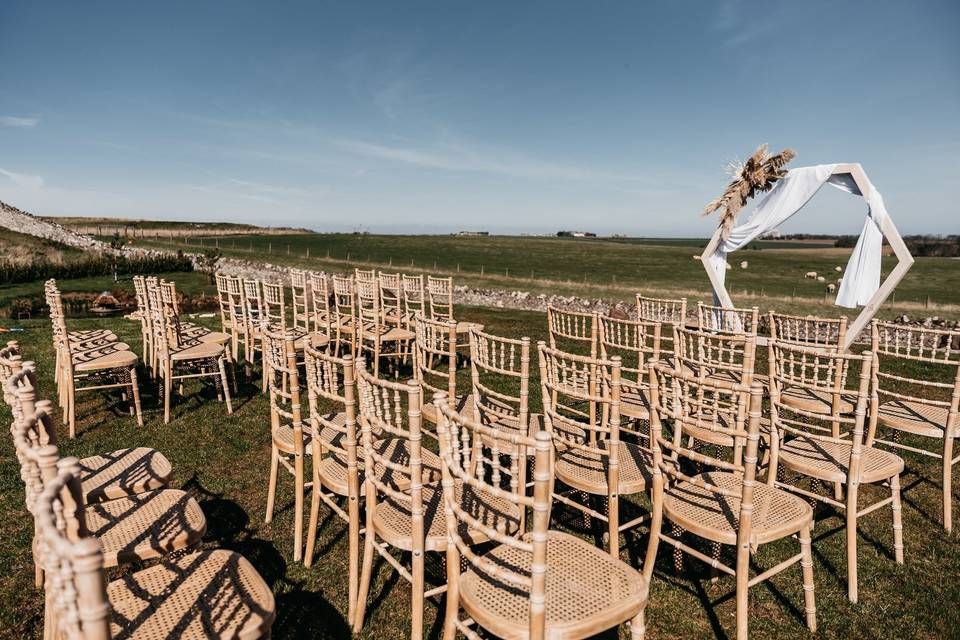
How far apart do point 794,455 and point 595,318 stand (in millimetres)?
1954

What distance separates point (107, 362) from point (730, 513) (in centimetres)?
582

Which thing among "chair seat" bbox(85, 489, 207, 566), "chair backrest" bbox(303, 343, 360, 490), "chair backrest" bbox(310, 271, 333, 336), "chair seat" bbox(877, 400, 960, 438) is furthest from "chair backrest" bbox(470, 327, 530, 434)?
"chair backrest" bbox(310, 271, 333, 336)

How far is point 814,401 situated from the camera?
15.0ft

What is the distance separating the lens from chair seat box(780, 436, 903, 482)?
329cm

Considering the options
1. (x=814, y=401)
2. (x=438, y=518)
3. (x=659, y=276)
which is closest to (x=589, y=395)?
(x=438, y=518)

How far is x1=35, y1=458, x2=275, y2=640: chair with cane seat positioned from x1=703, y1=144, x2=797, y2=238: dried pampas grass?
30.6ft

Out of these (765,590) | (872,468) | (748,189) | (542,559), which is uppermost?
(748,189)

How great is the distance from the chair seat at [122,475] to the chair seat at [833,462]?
12.8ft

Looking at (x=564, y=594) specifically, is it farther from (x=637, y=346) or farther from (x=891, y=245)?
(x=891, y=245)

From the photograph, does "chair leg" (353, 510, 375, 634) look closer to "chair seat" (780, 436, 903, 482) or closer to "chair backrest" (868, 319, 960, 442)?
"chair seat" (780, 436, 903, 482)

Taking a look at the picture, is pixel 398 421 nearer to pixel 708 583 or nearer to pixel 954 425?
pixel 708 583

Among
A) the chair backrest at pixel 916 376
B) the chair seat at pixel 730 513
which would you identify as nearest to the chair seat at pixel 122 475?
the chair seat at pixel 730 513

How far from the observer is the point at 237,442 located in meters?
5.24

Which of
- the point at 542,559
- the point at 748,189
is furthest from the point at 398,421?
the point at 748,189
